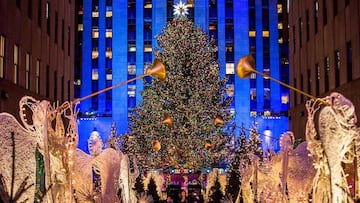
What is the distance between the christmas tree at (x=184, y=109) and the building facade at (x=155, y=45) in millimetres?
25143

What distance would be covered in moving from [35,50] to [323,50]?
17504 millimetres

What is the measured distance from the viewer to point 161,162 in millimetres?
51188

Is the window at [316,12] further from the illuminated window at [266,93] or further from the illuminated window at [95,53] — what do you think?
the illuminated window at [95,53]

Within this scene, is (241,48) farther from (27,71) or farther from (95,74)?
(27,71)

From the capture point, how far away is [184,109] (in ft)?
169

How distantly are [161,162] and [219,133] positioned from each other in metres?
5.47

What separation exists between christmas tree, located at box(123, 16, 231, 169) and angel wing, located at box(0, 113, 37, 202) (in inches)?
1416

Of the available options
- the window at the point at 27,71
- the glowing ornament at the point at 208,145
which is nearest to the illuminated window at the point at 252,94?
the glowing ornament at the point at 208,145

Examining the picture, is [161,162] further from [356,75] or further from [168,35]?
[356,75]

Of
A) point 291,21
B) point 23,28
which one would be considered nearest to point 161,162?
point 291,21

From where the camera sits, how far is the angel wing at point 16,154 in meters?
12.5

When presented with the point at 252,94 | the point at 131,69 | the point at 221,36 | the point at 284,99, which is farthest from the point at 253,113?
the point at 131,69

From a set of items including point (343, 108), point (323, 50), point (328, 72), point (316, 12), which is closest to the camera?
point (343, 108)

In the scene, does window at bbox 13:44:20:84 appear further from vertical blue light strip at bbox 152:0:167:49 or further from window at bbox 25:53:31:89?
vertical blue light strip at bbox 152:0:167:49
